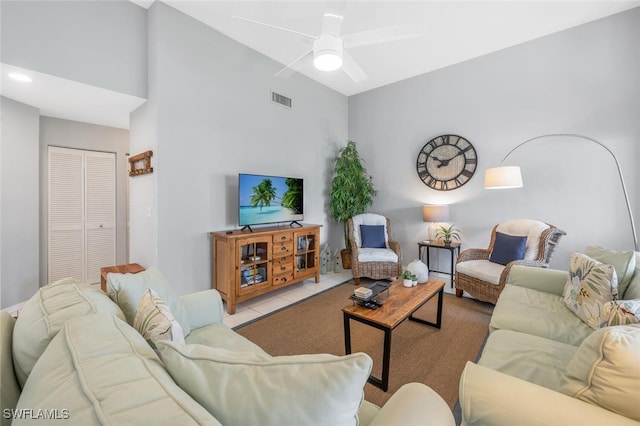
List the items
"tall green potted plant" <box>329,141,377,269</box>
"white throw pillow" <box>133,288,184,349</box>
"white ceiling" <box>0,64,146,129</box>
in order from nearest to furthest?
1. "white throw pillow" <box>133,288,184,349</box>
2. "white ceiling" <box>0,64,146,129</box>
3. "tall green potted plant" <box>329,141,377,269</box>

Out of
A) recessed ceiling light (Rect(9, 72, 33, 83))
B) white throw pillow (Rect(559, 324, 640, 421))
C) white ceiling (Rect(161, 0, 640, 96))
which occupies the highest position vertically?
white ceiling (Rect(161, 0, 640, 96))

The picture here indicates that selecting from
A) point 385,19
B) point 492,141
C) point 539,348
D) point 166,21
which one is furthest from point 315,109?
point 539,348

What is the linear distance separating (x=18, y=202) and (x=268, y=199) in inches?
112

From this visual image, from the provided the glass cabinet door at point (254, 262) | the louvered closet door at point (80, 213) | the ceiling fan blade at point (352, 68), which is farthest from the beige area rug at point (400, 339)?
the louvered closet door at point (80, 213)

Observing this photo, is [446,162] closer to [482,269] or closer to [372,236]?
[372,236]

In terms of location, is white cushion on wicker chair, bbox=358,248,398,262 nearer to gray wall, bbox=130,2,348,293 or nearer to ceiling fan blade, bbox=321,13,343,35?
gray wall, bbox=130,2,348,293

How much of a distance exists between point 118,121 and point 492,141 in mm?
5324

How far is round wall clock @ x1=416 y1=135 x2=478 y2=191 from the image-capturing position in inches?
158

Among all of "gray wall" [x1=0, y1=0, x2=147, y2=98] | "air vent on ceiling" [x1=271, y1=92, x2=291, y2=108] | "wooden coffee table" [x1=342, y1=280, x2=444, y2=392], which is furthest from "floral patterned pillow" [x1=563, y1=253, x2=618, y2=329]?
"gray wall" [x1=0, y1=0, x2=147, y2=98]

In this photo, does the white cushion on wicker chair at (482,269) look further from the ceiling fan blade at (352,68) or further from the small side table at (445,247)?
the ceiling fan blade at (352,68)

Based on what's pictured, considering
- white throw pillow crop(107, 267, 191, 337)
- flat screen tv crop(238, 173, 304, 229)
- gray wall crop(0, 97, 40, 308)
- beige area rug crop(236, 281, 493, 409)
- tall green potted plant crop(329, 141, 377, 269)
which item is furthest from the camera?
tall green potted plant crop(329, 141, 377, 269)

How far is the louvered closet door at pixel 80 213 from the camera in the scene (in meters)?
3.45

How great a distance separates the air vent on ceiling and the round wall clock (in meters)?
2.33

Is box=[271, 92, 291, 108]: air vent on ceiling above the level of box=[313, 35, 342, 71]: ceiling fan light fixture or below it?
above
